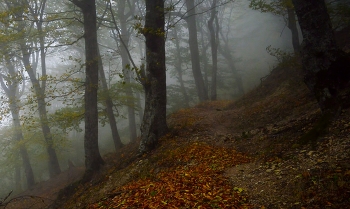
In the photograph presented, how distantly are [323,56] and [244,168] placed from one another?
322 cm

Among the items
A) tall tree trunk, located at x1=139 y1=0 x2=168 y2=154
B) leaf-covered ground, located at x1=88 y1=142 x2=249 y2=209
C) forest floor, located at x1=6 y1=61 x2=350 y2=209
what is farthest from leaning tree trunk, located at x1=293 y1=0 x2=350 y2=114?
tall tree trunk, located at x1=139 y1=0 x2=168 y2=154

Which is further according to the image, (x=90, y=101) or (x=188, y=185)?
(x=90, y=101)

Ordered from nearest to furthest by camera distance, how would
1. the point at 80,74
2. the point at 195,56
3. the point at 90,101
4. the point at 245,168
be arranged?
1. the point at 245,168
2. the point at 90,101
3. the point at 195,56
4. the point at 80,74

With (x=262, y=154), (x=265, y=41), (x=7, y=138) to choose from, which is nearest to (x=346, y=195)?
(x=262, y=154)

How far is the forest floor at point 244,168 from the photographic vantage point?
4.30m

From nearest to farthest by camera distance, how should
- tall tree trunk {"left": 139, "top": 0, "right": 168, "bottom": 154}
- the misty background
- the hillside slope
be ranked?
the hillside slope → tall tree trunk {"left": 139, "top": 0, "right": 168, "bottom": 154} → the misty background

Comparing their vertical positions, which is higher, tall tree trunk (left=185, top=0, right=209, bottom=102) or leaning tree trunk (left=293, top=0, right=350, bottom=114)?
tall tree trunk (left=185, top=0, right=209, bottom=102)

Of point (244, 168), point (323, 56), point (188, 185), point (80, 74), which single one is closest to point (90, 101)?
point (188, 185)

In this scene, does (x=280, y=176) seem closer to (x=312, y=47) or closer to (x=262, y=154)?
(x=262, y=154)

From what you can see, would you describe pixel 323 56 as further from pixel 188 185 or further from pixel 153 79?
pixel 153 79

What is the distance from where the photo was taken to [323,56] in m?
6.09

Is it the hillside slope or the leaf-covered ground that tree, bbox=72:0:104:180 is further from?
the leaf-covered ground

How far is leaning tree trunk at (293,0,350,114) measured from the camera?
6.04 m

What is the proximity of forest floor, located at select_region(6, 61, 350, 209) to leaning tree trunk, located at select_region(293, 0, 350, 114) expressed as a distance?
550 mm
